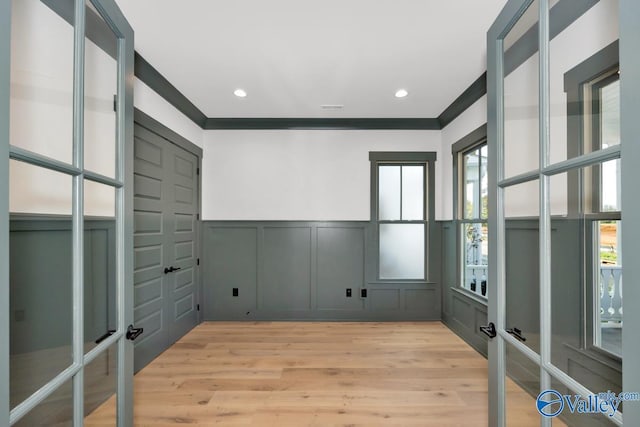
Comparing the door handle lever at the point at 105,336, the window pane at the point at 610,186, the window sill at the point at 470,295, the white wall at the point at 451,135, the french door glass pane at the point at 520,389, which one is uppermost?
the white wall at the point at 451,135

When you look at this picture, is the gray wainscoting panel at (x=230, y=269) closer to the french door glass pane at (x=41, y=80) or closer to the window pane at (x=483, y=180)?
the window pane at (x=483, y=180)

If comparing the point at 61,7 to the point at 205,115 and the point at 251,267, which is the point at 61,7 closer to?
the point at 205,115

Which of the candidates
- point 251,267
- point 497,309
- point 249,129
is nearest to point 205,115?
point 249,129

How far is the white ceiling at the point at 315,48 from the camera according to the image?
76.1 inches

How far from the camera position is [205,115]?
12.7 ft

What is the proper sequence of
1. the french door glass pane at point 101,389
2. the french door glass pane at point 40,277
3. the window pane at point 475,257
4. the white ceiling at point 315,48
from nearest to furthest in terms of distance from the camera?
1. the french door glass pane at point 40,277
2. the french door glass pane at point 101,389
3. the white ceiling at point 315,48
4. the window pane at point 475,257

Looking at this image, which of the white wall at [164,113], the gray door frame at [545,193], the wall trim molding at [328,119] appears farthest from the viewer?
the white wall at [164,113]

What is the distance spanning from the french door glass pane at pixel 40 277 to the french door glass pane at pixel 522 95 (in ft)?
5.15

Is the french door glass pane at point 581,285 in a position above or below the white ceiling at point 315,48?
below

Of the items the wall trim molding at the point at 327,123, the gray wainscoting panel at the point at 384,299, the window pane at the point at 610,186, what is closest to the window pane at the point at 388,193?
the wall trim molding at the point at 327,123

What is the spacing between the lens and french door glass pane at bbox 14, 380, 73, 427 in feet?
2.78

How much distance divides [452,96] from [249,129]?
2.53m

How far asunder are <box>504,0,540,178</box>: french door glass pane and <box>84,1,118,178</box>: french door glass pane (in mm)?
1548

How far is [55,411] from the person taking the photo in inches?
35.9
